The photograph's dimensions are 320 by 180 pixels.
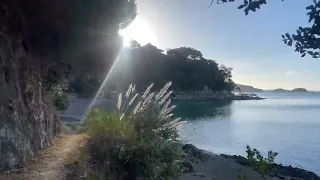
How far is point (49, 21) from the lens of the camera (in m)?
7.25

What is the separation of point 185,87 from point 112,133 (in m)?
74.5

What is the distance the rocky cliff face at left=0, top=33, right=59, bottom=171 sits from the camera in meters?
5.70

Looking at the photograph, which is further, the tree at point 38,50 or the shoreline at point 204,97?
the shoreline at point 204,97

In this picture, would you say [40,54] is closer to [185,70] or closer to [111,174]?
[111,174]

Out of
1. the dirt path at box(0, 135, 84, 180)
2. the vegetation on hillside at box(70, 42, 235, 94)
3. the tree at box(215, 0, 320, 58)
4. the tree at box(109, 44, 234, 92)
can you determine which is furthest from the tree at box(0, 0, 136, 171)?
the tree at box(109, 44, 234, 92)

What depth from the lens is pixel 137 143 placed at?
577 centimetres

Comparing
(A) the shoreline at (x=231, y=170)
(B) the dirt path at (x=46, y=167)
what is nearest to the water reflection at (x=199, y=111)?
(A) the shoreline at (x=231, y=170)

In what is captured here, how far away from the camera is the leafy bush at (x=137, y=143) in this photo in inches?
217

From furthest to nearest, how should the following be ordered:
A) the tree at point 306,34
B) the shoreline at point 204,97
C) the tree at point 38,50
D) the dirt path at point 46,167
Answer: the shoreline at point 204,97 < the tree at point 38,50 < the dirt path at point 46,167 < the tree at point 306,34

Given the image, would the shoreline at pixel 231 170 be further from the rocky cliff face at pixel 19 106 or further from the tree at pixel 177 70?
the tree at pixel 177 70

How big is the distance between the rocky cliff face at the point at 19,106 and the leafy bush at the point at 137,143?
4.09 ft

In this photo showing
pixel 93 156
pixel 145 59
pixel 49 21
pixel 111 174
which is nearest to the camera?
pixel 111 174

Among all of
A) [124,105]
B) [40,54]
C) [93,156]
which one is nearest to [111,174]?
[93,156]

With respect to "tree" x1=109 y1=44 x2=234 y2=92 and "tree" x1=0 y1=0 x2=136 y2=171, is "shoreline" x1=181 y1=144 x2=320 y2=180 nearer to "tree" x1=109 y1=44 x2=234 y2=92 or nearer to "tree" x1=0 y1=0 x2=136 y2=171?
"tree" x1=0 y1=0 x2=136 y2=171
